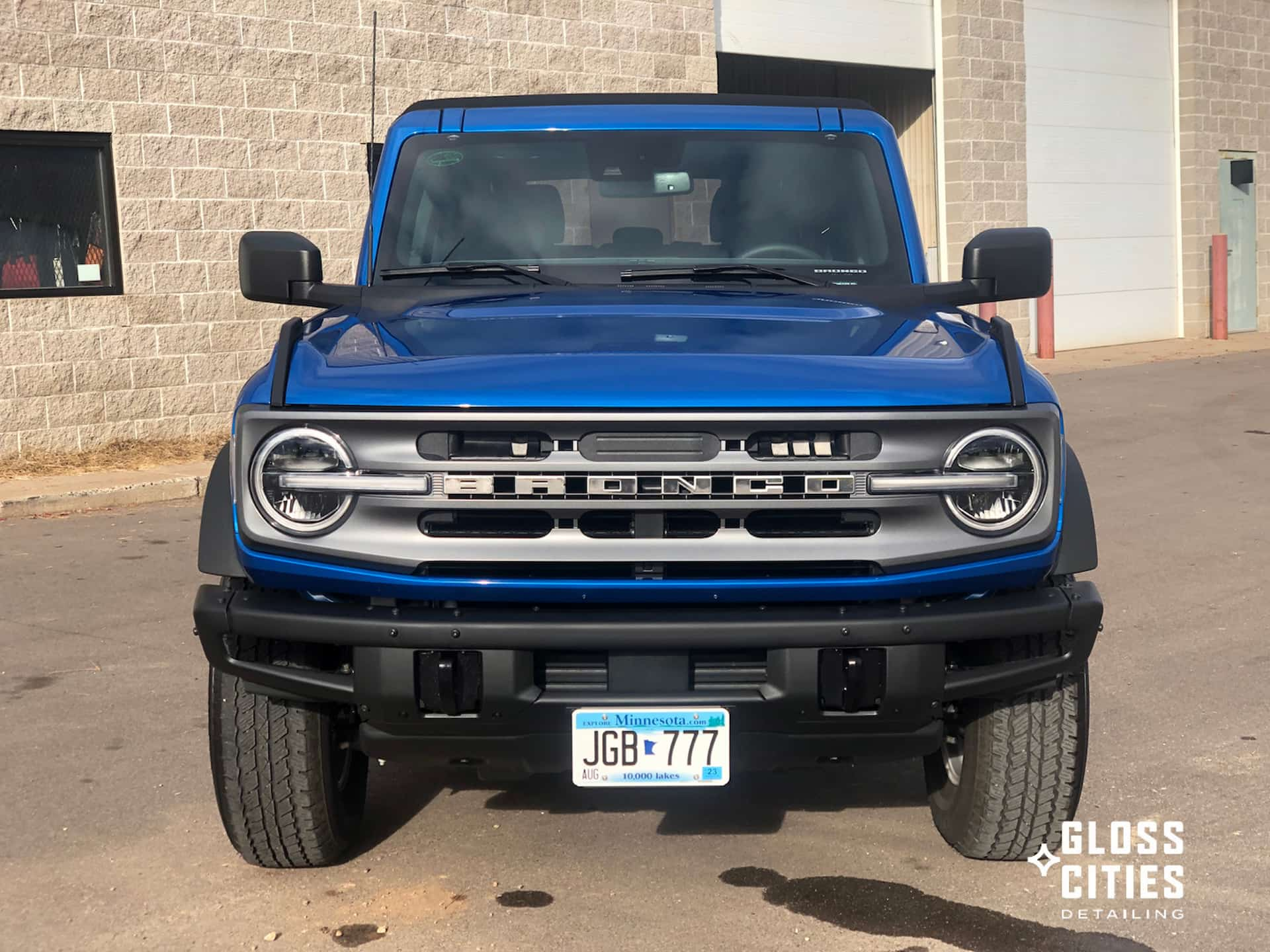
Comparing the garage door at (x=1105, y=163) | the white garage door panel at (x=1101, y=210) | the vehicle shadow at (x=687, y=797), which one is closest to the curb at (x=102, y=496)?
the vehicle shadow at (x=687, y=797)

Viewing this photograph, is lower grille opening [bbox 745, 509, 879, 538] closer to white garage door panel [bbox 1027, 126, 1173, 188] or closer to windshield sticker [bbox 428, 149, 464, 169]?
windshield sticker [bbox 428, 149, 464, 169]

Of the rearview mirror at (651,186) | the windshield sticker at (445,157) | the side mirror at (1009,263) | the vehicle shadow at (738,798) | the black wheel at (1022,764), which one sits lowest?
the vehicle shadow at (738,798)

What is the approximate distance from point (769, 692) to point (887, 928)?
71 centimetres

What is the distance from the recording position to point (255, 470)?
11.8 ft

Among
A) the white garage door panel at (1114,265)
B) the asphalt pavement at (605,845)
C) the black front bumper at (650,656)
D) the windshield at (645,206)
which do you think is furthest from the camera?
the white garage door panel at (1114,265)

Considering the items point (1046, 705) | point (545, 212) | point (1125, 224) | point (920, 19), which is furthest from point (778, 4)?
point (1046, 705)

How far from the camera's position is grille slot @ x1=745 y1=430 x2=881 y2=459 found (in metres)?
3.53

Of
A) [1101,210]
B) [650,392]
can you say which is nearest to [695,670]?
[650,392]

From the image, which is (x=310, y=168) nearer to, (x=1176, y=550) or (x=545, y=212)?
(x=1176, y=550)

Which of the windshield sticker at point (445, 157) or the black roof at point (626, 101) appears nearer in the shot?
the windshield sticker at point (445, 157)

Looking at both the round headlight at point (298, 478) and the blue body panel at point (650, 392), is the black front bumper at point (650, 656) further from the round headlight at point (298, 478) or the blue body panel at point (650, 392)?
the round headlight at point (298, 478)

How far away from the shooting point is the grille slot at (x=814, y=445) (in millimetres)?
3527

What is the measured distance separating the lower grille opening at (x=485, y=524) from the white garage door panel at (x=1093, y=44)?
19766 millimetres

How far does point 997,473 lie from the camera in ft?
11.8
